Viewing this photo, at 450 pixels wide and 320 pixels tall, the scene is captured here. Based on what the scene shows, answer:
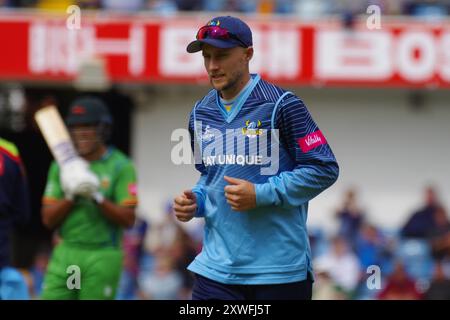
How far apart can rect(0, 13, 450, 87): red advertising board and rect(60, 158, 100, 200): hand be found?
23.8 ft

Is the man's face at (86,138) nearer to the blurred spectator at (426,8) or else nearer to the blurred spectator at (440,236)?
the blurred spectator at (440,236)

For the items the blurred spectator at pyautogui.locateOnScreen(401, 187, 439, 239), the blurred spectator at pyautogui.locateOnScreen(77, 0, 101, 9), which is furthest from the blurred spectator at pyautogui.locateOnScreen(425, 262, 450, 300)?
the blurred spectator at pyautogui.locateOnScreen(77, 0, 101, 9)

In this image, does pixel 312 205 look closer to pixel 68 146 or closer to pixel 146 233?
pixel 146 233

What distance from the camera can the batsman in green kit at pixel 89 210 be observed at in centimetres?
746

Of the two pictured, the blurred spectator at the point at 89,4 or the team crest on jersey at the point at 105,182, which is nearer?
the team crest on jersey at the point at 105,182

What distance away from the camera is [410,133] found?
1620 cm

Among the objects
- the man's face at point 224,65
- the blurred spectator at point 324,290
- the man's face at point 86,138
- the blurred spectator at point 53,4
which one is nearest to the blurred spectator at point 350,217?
the blurred spectator at point 324,290

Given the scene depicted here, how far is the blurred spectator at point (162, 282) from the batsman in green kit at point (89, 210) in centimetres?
475

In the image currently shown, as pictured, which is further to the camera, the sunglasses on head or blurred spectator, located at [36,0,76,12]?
blurred spectator, located at [36,0,76,12]

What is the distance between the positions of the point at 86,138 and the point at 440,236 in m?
7.14

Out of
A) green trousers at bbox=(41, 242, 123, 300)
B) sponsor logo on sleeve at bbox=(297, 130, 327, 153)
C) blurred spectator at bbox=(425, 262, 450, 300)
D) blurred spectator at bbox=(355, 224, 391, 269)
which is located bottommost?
blurred spectator at bbox=(355, 224, 391, 269)

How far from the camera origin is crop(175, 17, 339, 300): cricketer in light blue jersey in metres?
5.29

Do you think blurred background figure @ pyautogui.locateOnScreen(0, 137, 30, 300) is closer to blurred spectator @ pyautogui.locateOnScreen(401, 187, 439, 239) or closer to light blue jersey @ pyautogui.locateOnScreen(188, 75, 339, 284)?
light blue jersey @ pyautogui.locateOnScreen(188, 75, 339, 284)

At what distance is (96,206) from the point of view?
7648 mm
